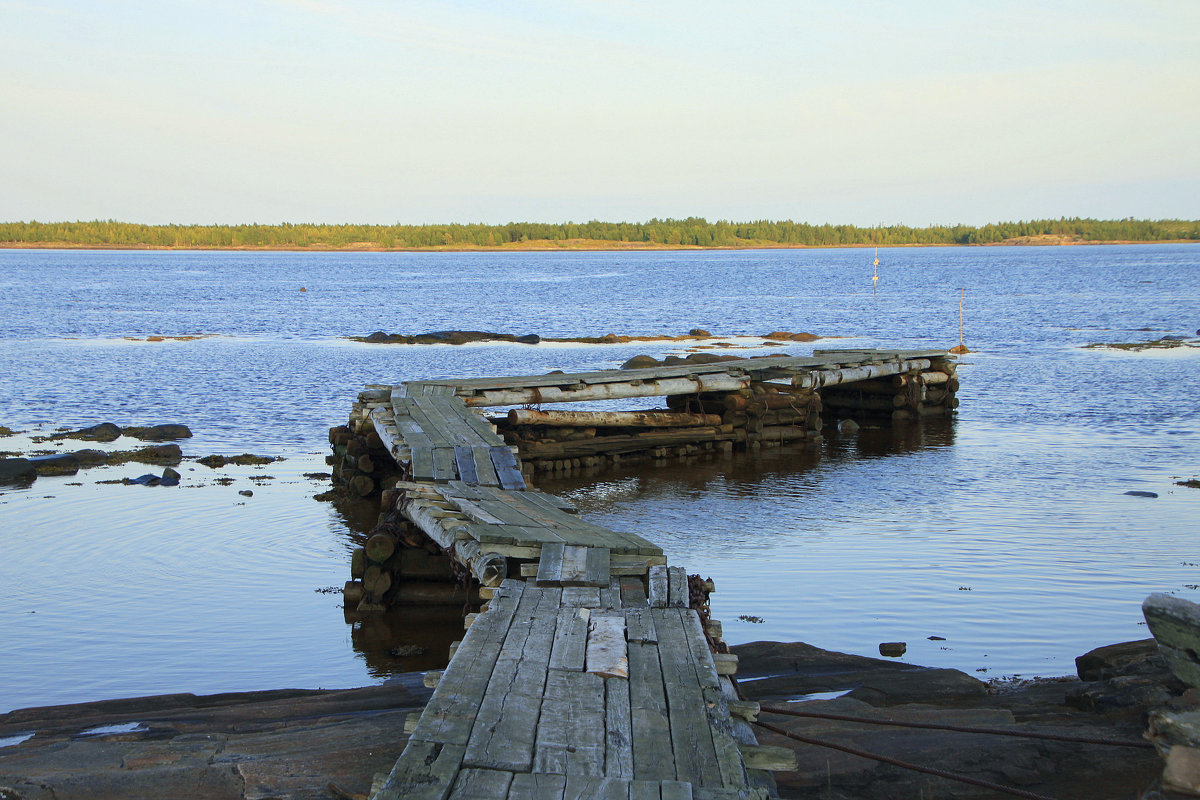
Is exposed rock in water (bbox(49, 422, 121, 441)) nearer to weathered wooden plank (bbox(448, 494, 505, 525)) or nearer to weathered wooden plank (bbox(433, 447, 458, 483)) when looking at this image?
weathered wooden plank (bbox(433, 447, 458, 483))

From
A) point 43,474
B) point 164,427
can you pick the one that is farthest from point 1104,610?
point 164,427

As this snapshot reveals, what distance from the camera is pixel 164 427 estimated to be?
19984 mm

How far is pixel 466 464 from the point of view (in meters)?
11.1

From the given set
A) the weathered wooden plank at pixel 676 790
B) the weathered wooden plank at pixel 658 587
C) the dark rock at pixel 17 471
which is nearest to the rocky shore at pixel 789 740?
the weathered wooden plank at pixel 658 587

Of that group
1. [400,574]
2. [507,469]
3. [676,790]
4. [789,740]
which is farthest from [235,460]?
[676,790]

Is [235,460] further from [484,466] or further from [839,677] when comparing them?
[839,677]

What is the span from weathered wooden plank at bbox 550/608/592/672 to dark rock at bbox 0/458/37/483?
491 inches

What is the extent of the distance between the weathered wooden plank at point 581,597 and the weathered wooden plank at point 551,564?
0.14 meters

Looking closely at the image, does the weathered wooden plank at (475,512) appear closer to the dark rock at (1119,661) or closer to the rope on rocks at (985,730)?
the rope on rocks at (985,730)

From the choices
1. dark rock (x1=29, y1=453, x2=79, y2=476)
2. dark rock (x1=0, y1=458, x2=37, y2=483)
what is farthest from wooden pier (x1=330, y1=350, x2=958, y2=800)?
dark rock (x1=0, y1=458, x2=37, y2=483)

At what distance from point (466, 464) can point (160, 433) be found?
1087 centimetres

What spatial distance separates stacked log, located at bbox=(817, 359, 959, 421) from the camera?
74.9 ft

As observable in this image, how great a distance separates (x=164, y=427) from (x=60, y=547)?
8530mm

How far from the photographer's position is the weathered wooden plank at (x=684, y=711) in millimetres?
3934
